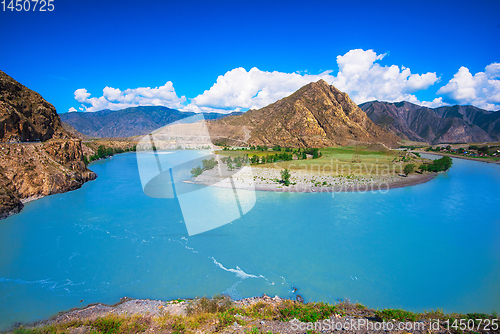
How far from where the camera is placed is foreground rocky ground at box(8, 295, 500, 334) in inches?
A: 221

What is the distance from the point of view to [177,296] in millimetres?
8766

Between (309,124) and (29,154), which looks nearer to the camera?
(29,154)

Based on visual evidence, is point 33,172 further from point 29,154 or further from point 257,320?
point 257,320

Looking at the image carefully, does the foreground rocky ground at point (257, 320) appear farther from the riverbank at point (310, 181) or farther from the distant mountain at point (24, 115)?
the distant mountain at point (24, 115)

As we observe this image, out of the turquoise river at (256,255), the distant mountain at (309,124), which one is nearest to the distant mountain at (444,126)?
the distant mountain at (309,124)

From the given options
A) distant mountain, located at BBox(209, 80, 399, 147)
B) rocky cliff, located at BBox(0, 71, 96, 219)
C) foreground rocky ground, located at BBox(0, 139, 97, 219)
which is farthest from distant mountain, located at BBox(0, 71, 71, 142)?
distant mountain, located at BBox(209, 80, 399, 147)

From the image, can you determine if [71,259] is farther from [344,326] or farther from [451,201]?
[451,201]

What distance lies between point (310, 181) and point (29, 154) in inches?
1201

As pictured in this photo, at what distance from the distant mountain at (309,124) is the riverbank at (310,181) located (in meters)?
48.2

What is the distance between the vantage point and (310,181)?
28.2m

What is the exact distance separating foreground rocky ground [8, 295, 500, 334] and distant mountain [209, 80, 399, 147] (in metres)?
74.8
